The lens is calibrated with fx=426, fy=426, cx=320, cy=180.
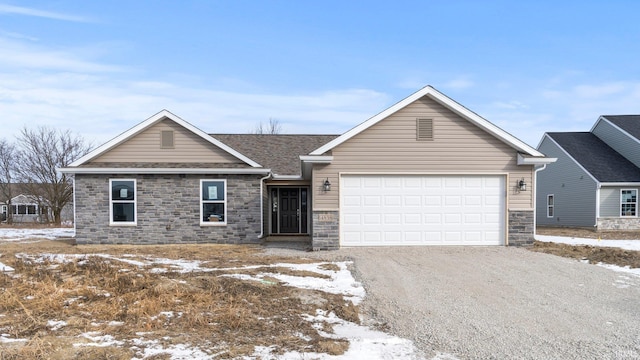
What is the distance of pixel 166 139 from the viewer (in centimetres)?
1486

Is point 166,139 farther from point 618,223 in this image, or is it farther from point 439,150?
point 618,223

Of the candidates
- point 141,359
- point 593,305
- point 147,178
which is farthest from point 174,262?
point 593,305

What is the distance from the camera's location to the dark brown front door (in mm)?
17641

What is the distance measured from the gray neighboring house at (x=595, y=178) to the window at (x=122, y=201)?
22.0 meters

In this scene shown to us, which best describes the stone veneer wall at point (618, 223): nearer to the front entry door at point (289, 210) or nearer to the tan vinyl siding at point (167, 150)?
the front entry door at point (289, 210)

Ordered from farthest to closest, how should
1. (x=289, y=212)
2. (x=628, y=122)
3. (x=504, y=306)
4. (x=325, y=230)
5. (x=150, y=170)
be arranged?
(x=628, y=122), (x=289, y=212), (x=150, y=170), (x=325, y=230), (x=504, y=306)

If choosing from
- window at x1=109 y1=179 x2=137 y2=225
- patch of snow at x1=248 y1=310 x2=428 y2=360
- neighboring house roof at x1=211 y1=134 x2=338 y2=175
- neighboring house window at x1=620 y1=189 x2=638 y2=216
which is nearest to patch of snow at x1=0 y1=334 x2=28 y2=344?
patch of snow at x1=248 y1=310 x2=428 y2=360

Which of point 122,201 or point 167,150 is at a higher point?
point 167,150

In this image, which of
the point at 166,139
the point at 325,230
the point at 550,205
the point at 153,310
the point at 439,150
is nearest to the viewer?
the point at 153,310

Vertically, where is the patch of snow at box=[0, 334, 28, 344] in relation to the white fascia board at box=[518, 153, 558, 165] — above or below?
below

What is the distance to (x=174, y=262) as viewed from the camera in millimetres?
10469

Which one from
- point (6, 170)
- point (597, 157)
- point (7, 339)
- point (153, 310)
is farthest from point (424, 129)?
point (6, 170)

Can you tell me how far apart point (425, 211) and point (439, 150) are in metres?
1.90

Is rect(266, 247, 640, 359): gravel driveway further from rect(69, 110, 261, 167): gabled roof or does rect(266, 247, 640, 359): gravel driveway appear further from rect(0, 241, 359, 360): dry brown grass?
rect(69, 110, 261, 167): gabled roof
